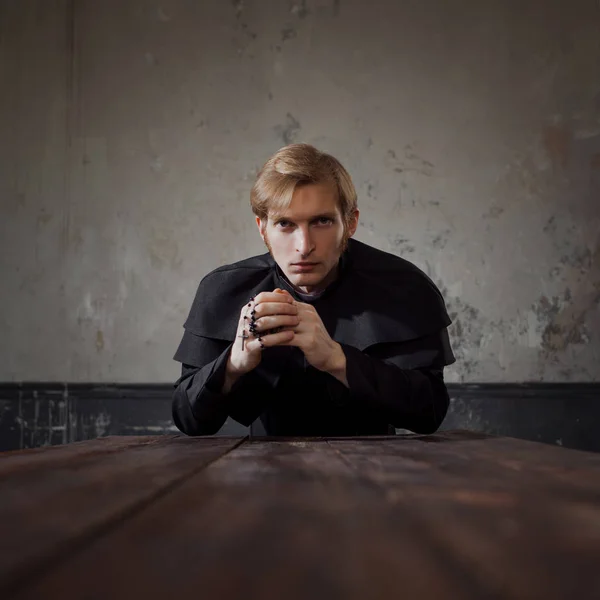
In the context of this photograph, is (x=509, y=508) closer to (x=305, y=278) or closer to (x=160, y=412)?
(x=305, y=278)

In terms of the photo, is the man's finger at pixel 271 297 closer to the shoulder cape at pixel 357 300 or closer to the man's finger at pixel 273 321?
the man's finger at pixel 273 321

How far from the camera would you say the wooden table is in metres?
0.29

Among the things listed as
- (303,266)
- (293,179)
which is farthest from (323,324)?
(293,179)

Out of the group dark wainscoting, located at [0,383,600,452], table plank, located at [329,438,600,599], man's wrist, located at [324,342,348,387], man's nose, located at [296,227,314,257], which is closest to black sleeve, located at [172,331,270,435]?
man's wrist, located at [324,342,348,387]

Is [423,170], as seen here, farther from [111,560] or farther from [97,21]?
[111,560]

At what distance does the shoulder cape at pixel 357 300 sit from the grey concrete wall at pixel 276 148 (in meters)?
1.40

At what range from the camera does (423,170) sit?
3174 mm

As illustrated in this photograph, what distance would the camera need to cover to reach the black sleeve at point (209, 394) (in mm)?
1436

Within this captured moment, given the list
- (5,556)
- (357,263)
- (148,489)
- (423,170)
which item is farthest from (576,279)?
(5,556)

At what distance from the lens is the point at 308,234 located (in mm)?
1621

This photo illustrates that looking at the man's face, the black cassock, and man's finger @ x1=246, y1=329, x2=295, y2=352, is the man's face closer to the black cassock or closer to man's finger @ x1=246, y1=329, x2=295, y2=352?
the black cassock

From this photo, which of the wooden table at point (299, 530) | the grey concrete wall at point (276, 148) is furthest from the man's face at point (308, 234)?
the grey concrete wall at point (276, 148)

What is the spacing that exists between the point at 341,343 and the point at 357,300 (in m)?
0.22

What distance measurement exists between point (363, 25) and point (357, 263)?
2.06 m
